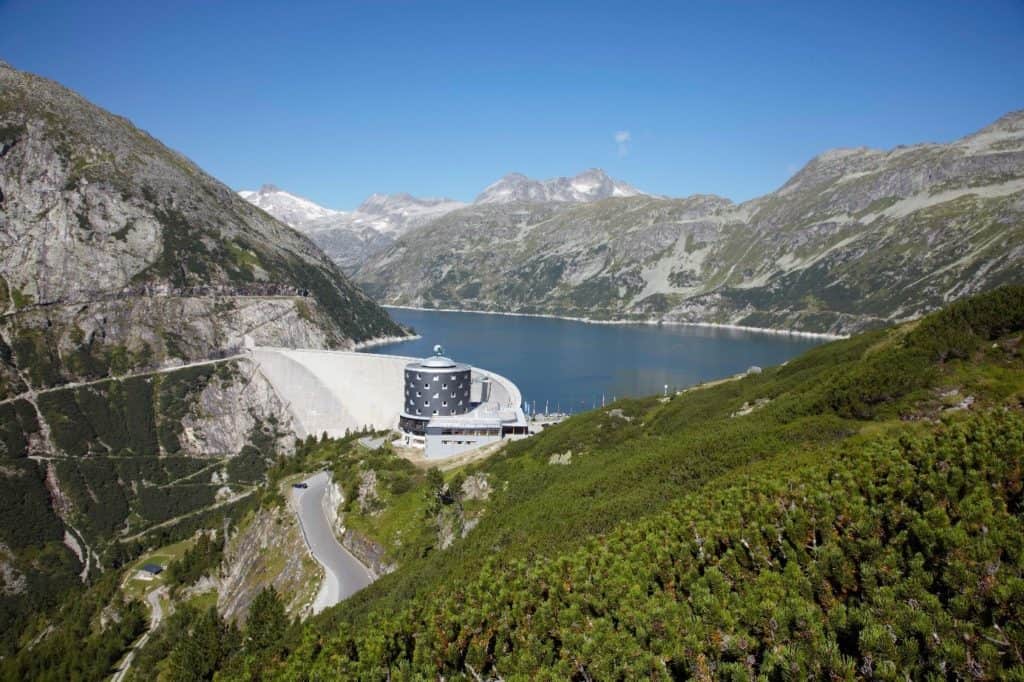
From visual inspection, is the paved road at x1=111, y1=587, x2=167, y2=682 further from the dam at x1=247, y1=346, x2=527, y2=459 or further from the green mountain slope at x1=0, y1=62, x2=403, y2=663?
the dam at x1=247, y1=346, x2=527, y2=459

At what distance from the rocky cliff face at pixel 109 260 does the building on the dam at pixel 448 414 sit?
77.1 meters

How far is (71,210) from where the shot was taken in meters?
134

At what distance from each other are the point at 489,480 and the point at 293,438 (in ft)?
235

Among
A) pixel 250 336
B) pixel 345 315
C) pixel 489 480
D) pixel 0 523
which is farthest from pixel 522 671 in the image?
pixel 345 315

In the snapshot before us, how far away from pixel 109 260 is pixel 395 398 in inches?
3365

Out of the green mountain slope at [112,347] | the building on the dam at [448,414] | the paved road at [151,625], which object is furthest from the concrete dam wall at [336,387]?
the paved road at [151,625]

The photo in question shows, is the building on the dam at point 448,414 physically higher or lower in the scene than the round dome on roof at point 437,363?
lower

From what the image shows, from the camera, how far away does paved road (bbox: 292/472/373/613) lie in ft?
120

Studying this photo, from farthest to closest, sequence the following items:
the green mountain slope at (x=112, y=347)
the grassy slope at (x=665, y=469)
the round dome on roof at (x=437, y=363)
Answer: the green mountain slope at (x=112, y=347), the round dome on roof at (x=437, y=363), the grassy slope at (x=665, y=469)

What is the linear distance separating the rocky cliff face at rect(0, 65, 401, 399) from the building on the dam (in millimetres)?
77069

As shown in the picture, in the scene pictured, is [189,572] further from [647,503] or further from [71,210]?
[71,210]

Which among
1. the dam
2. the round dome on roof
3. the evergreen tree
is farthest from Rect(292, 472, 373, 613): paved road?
the round dome on roof

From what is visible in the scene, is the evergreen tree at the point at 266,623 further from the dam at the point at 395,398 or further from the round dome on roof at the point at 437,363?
the round dome on roof at the point at 437,363

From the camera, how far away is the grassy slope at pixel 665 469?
565 inches
